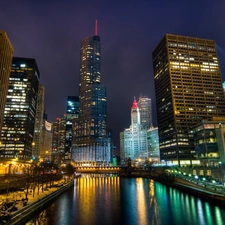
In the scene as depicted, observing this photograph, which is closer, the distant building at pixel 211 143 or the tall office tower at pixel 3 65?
the distant building at pixel 211 143

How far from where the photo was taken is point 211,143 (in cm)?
11900

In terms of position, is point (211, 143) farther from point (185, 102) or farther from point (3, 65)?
point (3, 65)

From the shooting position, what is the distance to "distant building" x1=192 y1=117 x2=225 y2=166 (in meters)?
113

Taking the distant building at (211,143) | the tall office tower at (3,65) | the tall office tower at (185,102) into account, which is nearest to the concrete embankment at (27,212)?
the distant building at (211,143)

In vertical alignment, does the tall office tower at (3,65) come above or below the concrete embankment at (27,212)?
above

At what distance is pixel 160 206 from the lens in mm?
55344

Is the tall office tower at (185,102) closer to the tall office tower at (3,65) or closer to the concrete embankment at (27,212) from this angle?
the concrete embankment at (27,212)

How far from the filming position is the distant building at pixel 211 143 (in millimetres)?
112919

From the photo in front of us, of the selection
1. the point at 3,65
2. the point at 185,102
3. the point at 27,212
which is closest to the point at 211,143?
the point at 185,102

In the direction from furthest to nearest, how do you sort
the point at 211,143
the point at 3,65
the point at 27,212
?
1. the point at 3,65
2. the point at 211,143
3. the point at 27,212

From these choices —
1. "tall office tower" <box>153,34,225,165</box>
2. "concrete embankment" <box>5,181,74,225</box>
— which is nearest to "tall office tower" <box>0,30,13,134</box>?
"concrete embankment" <box>5,181,74,225</box>

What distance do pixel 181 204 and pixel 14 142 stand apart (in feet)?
592

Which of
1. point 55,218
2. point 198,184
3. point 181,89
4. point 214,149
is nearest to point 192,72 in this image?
point 181,89

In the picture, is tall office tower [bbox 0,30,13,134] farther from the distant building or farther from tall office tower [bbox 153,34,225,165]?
tall office tower [bbox 153,34,225,165]
